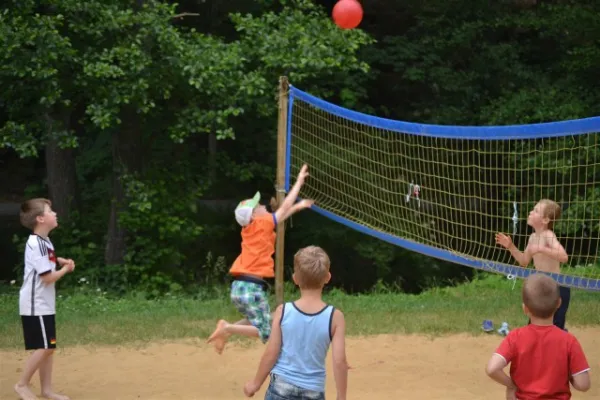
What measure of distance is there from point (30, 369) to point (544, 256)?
339 cm

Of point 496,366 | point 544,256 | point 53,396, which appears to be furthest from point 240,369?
point 496,366

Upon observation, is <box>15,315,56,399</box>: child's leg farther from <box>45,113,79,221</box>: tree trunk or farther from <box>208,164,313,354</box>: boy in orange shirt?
<box>45,113,79,221</box>: tree trunk

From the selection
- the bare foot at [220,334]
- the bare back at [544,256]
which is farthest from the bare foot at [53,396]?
the bare back at [544,256]

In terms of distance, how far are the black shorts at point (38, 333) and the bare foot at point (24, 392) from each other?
1.17 feet

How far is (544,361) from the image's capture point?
3.62 meters

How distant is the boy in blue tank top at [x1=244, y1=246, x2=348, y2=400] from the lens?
3.93 metres

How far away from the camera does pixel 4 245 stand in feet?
54.1

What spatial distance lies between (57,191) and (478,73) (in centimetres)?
713

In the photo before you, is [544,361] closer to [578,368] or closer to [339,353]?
[578,368]

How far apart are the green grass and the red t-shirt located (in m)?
4.13

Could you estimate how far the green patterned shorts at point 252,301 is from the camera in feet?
19.9

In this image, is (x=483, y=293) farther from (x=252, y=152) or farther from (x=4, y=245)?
(x=4, y=245)

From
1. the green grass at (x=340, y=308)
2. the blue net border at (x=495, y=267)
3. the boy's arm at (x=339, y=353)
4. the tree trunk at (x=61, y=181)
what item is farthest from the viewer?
the tree trunk at (x=61, y=181)

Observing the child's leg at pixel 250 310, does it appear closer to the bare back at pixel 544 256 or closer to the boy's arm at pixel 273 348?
the bare back at pixel 544 256
